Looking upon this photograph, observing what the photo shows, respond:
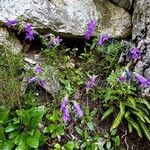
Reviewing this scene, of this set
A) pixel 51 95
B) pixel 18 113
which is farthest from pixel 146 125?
pixel 18 113

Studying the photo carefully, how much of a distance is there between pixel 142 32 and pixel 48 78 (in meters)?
1.54

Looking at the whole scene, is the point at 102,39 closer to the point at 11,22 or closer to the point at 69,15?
the point at 69,15

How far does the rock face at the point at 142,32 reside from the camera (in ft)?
17.2

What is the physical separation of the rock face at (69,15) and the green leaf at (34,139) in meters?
1.61

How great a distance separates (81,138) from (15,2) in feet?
6.97

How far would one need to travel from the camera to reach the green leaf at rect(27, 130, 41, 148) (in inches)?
178

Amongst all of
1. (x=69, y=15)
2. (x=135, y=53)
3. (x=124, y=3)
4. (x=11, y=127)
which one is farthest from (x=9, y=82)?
(x=124, y=3)

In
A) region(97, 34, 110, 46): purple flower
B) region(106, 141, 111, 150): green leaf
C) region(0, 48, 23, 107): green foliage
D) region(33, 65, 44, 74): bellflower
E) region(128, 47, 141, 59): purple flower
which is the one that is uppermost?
region(128, 47, 141, 59): purple flower

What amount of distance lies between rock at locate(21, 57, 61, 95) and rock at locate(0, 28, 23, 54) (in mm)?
232

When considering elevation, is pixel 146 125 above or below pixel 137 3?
below

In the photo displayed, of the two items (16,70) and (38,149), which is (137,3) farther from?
(38,149)

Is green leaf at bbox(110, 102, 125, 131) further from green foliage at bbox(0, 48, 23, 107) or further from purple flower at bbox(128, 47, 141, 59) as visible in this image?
green foliage at bbox(0, 48, 23, 107)

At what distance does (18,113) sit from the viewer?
472 centimetres

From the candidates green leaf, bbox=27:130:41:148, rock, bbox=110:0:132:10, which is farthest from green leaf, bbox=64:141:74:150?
rock, bbox=110:0:132:10
